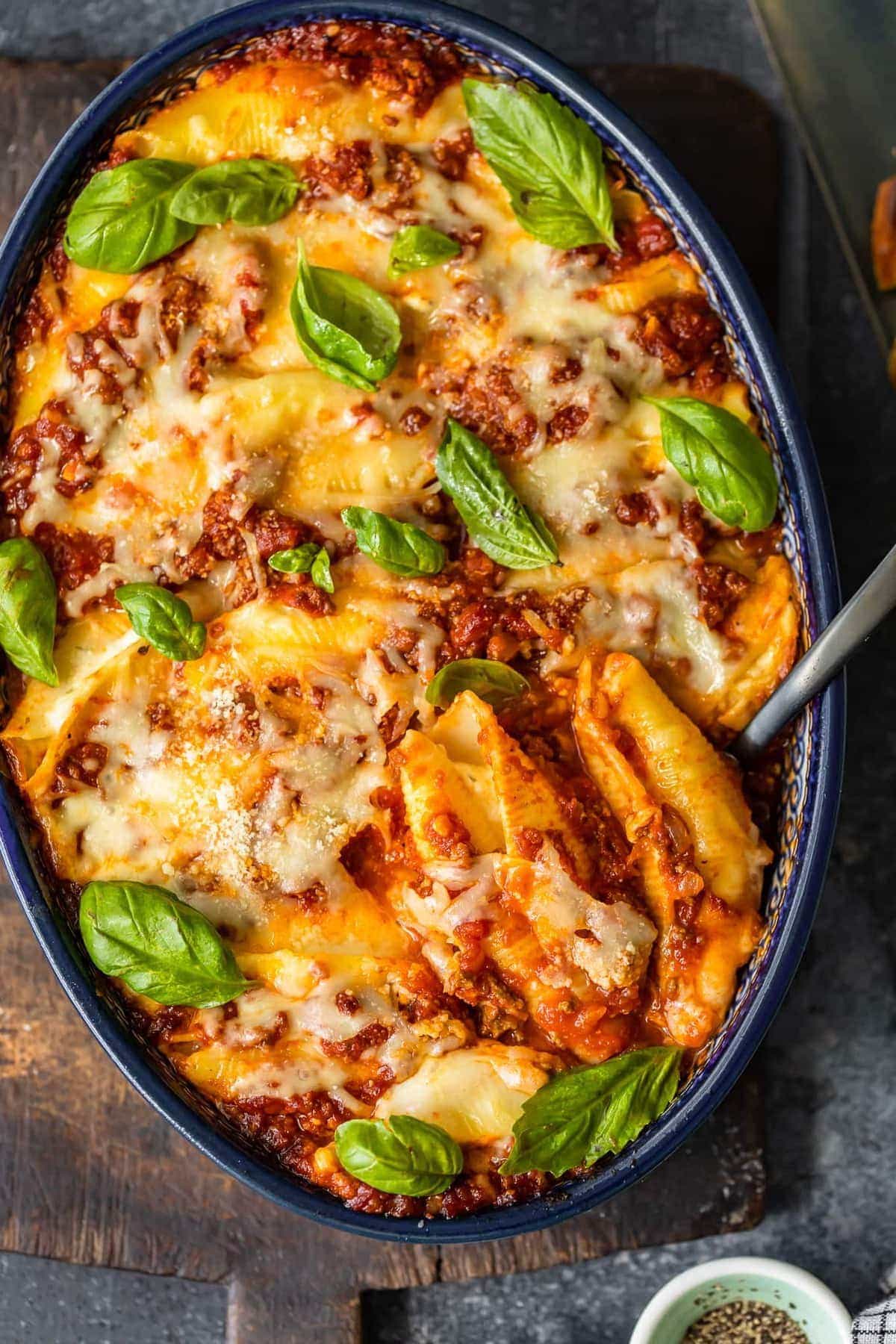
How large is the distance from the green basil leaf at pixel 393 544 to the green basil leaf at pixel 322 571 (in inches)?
2.9

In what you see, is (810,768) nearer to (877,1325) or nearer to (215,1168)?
(877,1325)

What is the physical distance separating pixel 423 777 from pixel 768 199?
179 centimetres

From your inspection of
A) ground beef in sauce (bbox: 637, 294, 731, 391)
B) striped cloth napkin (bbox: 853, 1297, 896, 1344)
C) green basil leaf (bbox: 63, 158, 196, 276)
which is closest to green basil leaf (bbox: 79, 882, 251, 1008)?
green basil leaf (bbox: 63, 158, 196, 276)

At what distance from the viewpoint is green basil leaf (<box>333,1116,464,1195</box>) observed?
2533 mm

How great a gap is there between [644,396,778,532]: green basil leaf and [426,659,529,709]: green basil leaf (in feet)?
1.71

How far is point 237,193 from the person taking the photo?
2676 mm

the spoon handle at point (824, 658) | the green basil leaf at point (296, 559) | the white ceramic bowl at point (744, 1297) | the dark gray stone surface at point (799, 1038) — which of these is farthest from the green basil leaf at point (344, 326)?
the white ceramic bowl at point (744, 1297)

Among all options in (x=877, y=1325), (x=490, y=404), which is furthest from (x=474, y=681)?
(x=877, y=1325)

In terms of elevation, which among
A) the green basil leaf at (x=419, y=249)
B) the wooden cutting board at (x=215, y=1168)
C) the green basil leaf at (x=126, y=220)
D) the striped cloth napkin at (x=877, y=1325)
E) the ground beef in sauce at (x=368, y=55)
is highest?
the ground beef in sauce at (x=368, y=55)

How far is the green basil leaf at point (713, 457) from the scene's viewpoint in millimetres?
2607

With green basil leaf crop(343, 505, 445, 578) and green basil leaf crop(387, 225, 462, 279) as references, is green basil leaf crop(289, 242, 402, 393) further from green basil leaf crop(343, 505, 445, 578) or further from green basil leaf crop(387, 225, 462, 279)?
green basil leaf crop(343, 505, 445, 578)

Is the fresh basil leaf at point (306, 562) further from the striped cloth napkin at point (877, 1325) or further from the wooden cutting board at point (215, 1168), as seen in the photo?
the striped cloth napkin at point (877, 1325)

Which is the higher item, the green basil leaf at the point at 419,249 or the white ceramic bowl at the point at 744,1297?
the green basil leaf at the point at 419,249

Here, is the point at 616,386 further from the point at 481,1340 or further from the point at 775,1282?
the point at 481,1340
